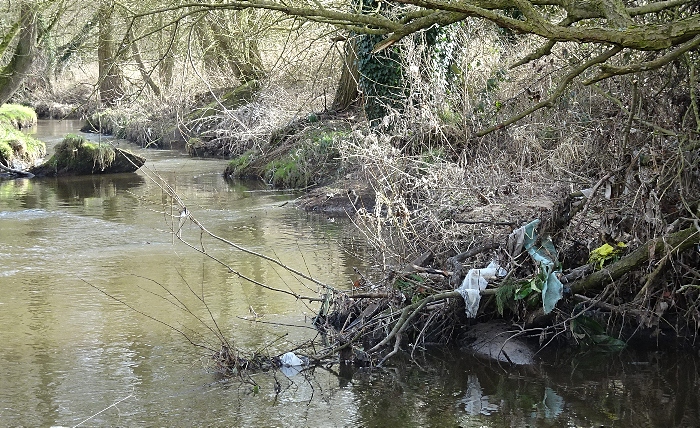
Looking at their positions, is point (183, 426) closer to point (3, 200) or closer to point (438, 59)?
point (438, 59)

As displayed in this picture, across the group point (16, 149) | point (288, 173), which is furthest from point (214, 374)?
point (16, 149)

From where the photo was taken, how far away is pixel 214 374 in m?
7.63

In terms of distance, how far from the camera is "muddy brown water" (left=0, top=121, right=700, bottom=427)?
6711 millimetres

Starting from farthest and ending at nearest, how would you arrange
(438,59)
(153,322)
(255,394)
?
(438,59) < (153,322) < (255,394)

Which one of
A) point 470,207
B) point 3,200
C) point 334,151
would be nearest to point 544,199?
point 470,207

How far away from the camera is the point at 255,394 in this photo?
7.14 meters

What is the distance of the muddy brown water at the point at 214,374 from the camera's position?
22.0ft

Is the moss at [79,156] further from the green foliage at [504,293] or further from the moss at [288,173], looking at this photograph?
the green foliage at [504,293]

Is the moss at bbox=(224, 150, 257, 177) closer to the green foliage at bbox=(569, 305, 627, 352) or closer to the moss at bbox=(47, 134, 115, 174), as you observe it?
the moss at bbox=(47, 134, 115, 174)

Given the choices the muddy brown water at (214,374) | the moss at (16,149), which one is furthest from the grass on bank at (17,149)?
the muddy brown water at (214,374)

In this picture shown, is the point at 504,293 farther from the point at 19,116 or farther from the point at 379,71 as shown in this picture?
the point at 19,116

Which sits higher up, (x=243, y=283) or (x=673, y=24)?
(x=673, y=24)

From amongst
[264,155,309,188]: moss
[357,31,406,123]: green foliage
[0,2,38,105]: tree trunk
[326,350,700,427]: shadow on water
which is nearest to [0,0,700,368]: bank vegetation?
[326,350,700,427]: shadow on water

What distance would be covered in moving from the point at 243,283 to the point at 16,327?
108 inches
